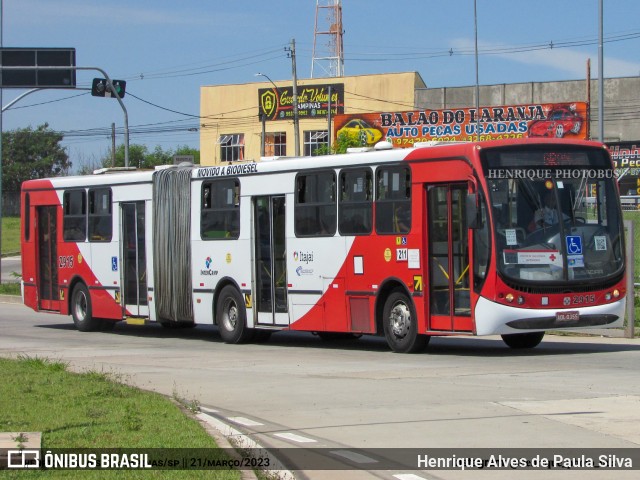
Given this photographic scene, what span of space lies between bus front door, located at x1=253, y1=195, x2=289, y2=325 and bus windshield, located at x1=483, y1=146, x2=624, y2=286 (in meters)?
4.96

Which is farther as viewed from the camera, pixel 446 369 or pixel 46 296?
pixel 46 296

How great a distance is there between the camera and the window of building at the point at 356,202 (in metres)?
19.3

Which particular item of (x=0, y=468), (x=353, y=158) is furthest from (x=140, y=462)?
(x=353, y=158)

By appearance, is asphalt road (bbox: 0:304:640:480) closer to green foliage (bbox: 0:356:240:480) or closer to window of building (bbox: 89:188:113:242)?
green foliage (bbox: 0:356:240:480)

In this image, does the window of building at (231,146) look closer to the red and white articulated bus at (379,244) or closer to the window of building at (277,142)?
the window of building at (277,142)

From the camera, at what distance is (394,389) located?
554 inches

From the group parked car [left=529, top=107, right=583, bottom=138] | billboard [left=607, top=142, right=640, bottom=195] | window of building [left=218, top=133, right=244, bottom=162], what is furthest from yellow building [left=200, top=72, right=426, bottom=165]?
billboard [left=607, top=142, right=640, bottom=195]

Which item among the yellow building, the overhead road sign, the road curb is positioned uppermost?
the yellow building

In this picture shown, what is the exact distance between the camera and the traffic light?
122 feet

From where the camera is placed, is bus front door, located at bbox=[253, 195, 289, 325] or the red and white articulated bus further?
bus front door, located at bbox=[253, 195, 289, 325]

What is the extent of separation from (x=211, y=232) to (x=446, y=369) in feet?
25.4

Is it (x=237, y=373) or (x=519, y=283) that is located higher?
(x=519, y=283)

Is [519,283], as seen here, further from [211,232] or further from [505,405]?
[211,232]

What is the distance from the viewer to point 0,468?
844 cm
